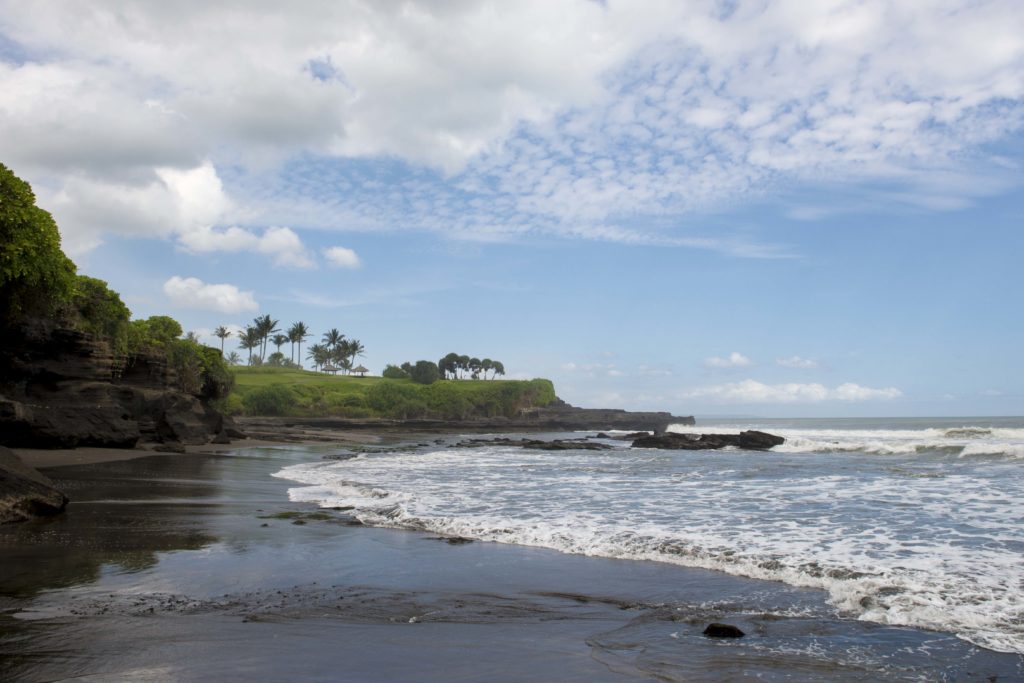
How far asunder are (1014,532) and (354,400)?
98585mm

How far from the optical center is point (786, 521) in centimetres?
1255

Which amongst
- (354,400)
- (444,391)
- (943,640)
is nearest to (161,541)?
(943,640)

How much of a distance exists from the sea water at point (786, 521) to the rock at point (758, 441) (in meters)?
21.6

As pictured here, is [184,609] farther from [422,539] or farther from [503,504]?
[503,504]

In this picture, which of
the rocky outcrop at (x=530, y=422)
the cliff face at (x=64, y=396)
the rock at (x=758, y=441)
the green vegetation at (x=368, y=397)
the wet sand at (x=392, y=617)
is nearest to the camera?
the wet sand at (x=392, y=617)

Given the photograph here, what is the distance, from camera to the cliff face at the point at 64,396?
22.3 meters

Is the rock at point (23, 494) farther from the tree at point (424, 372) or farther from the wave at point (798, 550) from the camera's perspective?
the tree at point (424, 372)

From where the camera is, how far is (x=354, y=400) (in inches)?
4094

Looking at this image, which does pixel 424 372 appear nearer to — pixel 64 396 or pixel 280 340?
pixel 280 340

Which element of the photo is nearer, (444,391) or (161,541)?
(161,541)

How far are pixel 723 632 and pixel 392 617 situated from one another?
3055 millimetres

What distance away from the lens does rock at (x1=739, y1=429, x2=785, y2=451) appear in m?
46.7

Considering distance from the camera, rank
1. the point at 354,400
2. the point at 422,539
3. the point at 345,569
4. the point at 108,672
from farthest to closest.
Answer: the point at 354,400 < the point at 422,539 < the point at 345,569 < the point at 108,672

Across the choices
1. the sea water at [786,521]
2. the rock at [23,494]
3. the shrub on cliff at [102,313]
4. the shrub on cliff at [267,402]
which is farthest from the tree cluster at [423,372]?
the rock at [23,494]
